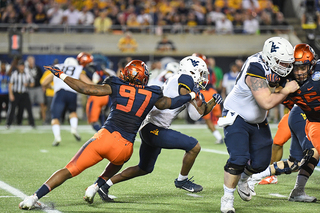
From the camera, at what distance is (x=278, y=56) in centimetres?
451

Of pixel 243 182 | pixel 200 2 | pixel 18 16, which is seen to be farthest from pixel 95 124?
pixel 200 2

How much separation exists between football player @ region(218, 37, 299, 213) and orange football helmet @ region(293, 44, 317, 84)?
24cm

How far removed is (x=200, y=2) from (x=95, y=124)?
39.5ft

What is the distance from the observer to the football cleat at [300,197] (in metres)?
5.06

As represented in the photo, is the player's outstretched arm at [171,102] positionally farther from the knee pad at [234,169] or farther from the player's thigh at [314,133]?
the player's thigh at [314,133]

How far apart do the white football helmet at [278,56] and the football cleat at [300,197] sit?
4.56 ft

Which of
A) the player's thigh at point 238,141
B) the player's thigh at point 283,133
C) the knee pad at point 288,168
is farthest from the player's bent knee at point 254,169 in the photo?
the player's thigh at point 283,133

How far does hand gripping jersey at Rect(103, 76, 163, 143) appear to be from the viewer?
186 inches

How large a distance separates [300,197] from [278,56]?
1.62 metres

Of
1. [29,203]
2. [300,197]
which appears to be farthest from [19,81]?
[300,197]

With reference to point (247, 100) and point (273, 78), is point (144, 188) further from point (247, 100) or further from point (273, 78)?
point (273, 78)

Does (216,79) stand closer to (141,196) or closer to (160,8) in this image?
(160,8)

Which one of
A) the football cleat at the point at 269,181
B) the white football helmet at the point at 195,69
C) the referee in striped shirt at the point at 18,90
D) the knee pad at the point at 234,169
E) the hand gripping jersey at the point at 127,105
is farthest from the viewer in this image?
the referee in striped shirt at the point at 18,90

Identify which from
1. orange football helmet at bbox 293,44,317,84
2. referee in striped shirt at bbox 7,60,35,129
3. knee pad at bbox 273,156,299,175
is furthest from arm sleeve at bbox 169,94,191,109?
referee in striped shirt at bbox 7,60,35,129
